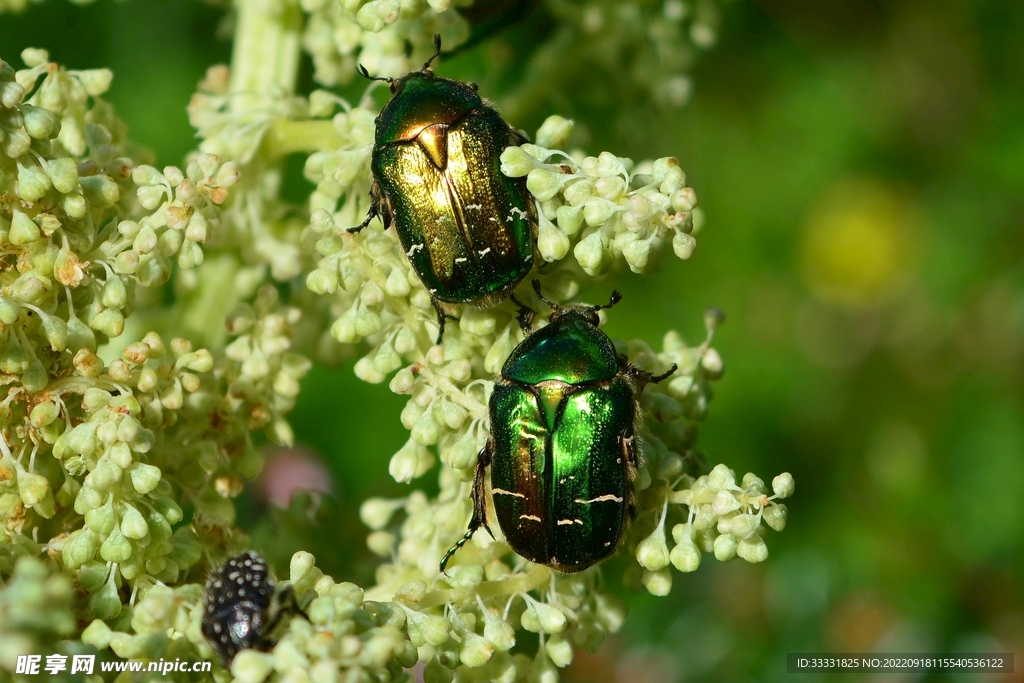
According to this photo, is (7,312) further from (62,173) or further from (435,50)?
(435,50)

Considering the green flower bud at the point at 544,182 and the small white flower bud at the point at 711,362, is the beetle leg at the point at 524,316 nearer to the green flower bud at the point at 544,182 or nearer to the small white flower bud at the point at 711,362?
the green flower bud at the point at 544,182

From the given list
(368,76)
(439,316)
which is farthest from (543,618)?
(368,76)

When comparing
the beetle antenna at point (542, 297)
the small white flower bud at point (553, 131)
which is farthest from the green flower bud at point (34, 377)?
the small white flower bud at point (553, 131)

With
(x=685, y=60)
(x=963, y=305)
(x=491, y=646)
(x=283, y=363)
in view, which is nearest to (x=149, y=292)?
(x=283, y=363)

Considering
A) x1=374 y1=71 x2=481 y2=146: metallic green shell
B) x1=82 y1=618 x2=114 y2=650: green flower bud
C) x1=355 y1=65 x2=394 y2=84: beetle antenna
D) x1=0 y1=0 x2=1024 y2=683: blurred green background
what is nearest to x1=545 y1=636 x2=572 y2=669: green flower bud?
x1=82 y1=618 x2=114 y2=650: green flower bud

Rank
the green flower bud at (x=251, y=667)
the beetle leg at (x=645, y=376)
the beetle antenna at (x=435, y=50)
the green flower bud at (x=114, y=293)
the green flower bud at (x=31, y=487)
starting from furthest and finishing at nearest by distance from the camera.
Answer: the beetle antenna at (x=435, y=50) < the beetle leg at (x=645, y=376) < the green flower bud at (x=114, y=293) < the green flower bud at (x=31, y=487) < the green flower bud at (x=251, y=667)

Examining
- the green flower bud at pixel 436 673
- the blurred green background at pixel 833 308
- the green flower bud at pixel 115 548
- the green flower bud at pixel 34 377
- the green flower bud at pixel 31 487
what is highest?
the green flower bud at pixel 34 377

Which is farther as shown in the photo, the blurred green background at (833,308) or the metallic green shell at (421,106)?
the blurred green background at (833,308)

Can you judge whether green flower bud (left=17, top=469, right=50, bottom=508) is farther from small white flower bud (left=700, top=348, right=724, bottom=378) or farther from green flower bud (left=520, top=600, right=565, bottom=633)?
small white flower bud (left=700, top=348, right=724, bottom=378)
